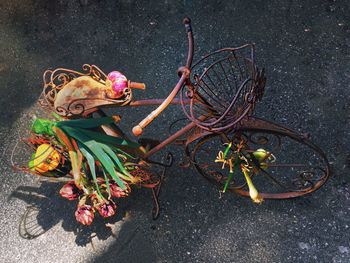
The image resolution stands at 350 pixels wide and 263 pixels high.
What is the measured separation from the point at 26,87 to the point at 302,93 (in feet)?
6.39

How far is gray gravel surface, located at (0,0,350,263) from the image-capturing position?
2.62 metres

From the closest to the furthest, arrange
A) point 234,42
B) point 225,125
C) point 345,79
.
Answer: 1. point 225,125
2. point 345,79
3. point 234,42

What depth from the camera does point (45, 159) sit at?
2398mm

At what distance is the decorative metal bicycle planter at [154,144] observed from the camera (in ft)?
6.39

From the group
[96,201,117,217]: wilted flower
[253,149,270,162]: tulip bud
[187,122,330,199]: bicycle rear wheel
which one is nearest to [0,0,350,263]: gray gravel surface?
[187,122,330,199]: bicycle rear wheel

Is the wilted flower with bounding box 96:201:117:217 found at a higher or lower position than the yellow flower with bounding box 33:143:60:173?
lower

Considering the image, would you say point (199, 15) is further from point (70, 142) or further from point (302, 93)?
point (70, 142)

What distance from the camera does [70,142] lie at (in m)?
2.18

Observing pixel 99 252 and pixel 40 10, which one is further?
pixel 40 10

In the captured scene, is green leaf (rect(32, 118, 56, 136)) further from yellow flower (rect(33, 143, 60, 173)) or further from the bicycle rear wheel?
the bicycle rear wheel

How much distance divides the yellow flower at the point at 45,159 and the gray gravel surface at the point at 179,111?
1.79 feet

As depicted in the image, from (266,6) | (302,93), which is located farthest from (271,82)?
(266,6)

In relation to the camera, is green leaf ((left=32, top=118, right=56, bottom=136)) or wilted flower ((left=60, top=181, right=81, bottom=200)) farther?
wilted flower ((left=60, top=181, right=81, bottom=200))

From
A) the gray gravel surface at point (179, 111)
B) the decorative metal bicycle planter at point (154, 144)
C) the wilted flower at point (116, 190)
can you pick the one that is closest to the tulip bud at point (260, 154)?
Result: the decorative metal bicycle planter at point (154, 144)
